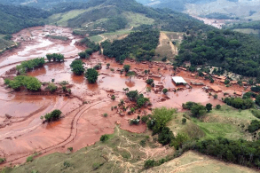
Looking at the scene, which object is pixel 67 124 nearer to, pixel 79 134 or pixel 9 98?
pixel 79 134

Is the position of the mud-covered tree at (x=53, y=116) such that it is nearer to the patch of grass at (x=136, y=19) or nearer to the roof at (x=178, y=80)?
the roof at (x=178, y=80)

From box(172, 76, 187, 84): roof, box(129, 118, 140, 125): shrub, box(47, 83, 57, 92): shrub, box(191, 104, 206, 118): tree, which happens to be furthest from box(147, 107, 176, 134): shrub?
box(47, 83, 57, 92): shrub

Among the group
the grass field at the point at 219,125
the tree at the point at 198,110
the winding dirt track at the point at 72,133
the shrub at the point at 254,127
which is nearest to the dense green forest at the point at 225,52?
the grass field at the point at 219,125

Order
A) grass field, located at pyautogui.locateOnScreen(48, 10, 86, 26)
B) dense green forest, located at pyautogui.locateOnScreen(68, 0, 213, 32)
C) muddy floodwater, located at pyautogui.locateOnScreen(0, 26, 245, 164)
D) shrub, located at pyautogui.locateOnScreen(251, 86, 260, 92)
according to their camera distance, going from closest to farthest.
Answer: muddy floodwater, located at pyautogui.locateOnScreen(0, 26, 245, 164) < shrub, located at pyautogui.locateOnScreen(251, 86, 260, 92) < dense green forest, located at pyautogui.locateOnScreen(68, 0, 213, 32) < grass field, located at pyautogui.locateOnScreen(48, 10, 86, 26)

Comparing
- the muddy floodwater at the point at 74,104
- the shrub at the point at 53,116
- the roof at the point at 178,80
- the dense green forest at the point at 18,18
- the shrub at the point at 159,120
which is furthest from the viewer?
Result: the dense green forest at the point at 18,18

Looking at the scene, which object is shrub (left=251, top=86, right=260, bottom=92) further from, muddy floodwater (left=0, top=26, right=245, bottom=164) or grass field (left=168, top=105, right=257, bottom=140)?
grass field (left=168, top=105, right=257, bottom=140)

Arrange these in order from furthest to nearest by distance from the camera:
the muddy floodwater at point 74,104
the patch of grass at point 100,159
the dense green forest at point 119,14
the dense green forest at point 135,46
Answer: the dense green forest at point 119,14, the dense green forest at point 135,46, the muddy floodwater at point 74,104, the patch of grass at point 100,159

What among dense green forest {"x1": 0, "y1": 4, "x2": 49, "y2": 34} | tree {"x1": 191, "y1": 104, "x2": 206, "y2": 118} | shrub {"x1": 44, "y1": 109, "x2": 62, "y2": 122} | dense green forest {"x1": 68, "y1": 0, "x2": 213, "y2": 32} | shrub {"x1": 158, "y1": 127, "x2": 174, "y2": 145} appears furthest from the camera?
dense green forest {"x1": 68, "y1": 0, "x2": 213, "y2": 32}

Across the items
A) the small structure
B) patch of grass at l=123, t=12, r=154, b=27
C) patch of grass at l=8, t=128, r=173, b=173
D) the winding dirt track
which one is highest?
patch of grass at l=123, t=12, r=154, b=27
